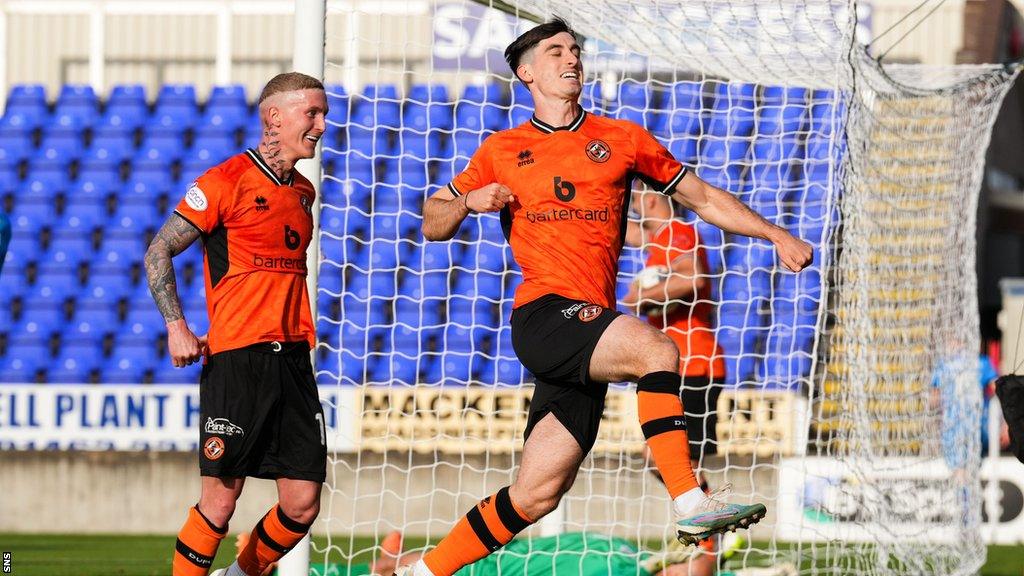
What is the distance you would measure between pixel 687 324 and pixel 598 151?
8.78ft

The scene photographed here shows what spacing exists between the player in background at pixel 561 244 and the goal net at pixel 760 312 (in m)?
1.76

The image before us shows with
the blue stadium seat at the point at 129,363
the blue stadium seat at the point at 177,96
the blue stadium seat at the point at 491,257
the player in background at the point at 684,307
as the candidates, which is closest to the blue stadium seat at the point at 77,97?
the blue stadium seat at the point at 177,96

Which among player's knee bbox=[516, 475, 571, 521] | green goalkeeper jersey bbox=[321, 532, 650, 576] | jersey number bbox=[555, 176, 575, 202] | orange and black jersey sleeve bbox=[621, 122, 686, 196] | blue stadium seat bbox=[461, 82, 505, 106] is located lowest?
green goalkeeper jersey bbox=[321, 532, 650, 576]

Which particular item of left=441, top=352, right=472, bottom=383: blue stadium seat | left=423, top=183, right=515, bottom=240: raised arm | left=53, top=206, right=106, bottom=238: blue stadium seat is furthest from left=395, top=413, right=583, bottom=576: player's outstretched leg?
left=53, top=206, right=106, bottom=238: blue stadium seat

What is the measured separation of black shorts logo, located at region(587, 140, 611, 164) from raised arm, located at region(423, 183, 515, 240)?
0.99 ft

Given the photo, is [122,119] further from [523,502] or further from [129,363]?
[523,502]

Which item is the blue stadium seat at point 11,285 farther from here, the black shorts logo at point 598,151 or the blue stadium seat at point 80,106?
the black shorts logo at point 598,151

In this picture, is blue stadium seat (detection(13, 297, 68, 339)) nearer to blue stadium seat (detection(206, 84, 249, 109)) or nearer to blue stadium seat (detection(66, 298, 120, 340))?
blue stadium seat (detection(66, 298, 120, 340))

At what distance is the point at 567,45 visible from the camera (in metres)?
4.94

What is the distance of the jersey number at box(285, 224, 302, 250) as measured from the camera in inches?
201

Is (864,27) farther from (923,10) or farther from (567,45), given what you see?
(567,45)

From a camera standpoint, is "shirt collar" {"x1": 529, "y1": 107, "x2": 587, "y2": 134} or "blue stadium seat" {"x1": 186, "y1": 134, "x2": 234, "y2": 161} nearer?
"shirt collar" {"x1": 529, "y1": 107, "x2": 587, "y2": 134}

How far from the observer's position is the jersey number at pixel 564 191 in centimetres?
479

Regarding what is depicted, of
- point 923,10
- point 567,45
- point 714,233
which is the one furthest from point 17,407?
point 923,10
